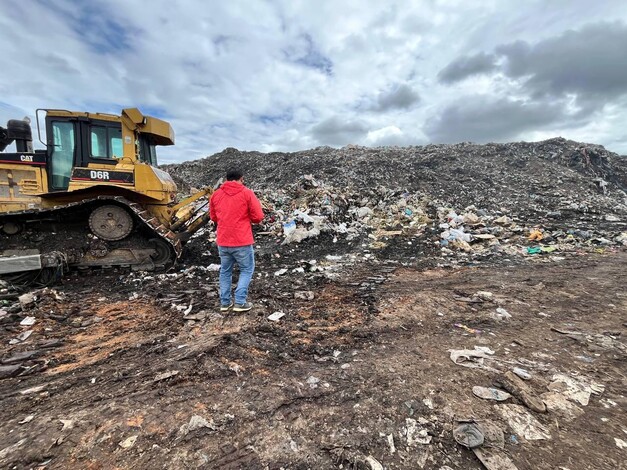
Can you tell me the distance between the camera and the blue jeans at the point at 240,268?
391cm

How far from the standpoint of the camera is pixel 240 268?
3.98m

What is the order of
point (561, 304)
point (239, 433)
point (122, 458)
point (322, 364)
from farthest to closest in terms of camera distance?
1. point (561, 304)
2. point (322, 364)
3. point (239, 433)
4. point (122, 458)

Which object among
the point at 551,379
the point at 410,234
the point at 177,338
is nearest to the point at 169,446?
the point at 177,338

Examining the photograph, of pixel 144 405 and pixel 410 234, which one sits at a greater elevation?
pixel 410 234

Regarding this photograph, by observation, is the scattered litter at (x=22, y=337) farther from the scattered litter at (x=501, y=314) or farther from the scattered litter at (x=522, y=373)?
the scattered litter at (x=501, y=314)

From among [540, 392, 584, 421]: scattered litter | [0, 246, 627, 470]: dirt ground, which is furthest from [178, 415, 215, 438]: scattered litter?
[540, 392, 584, 421]: scattered litter

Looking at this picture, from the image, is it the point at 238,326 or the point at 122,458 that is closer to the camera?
the point at 122,458

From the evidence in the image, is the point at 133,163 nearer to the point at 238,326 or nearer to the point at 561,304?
the point at 238,326

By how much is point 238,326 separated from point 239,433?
1578mm

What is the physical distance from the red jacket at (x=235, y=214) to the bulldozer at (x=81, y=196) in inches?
84.8

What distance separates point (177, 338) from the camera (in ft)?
10.9

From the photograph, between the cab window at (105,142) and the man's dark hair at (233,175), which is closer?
the man's dark hair at (233,175)

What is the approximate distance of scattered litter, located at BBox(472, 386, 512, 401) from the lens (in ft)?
7.82

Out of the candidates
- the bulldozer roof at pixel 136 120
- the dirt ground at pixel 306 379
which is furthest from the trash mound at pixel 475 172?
the dirt ground at pixel 306 379
